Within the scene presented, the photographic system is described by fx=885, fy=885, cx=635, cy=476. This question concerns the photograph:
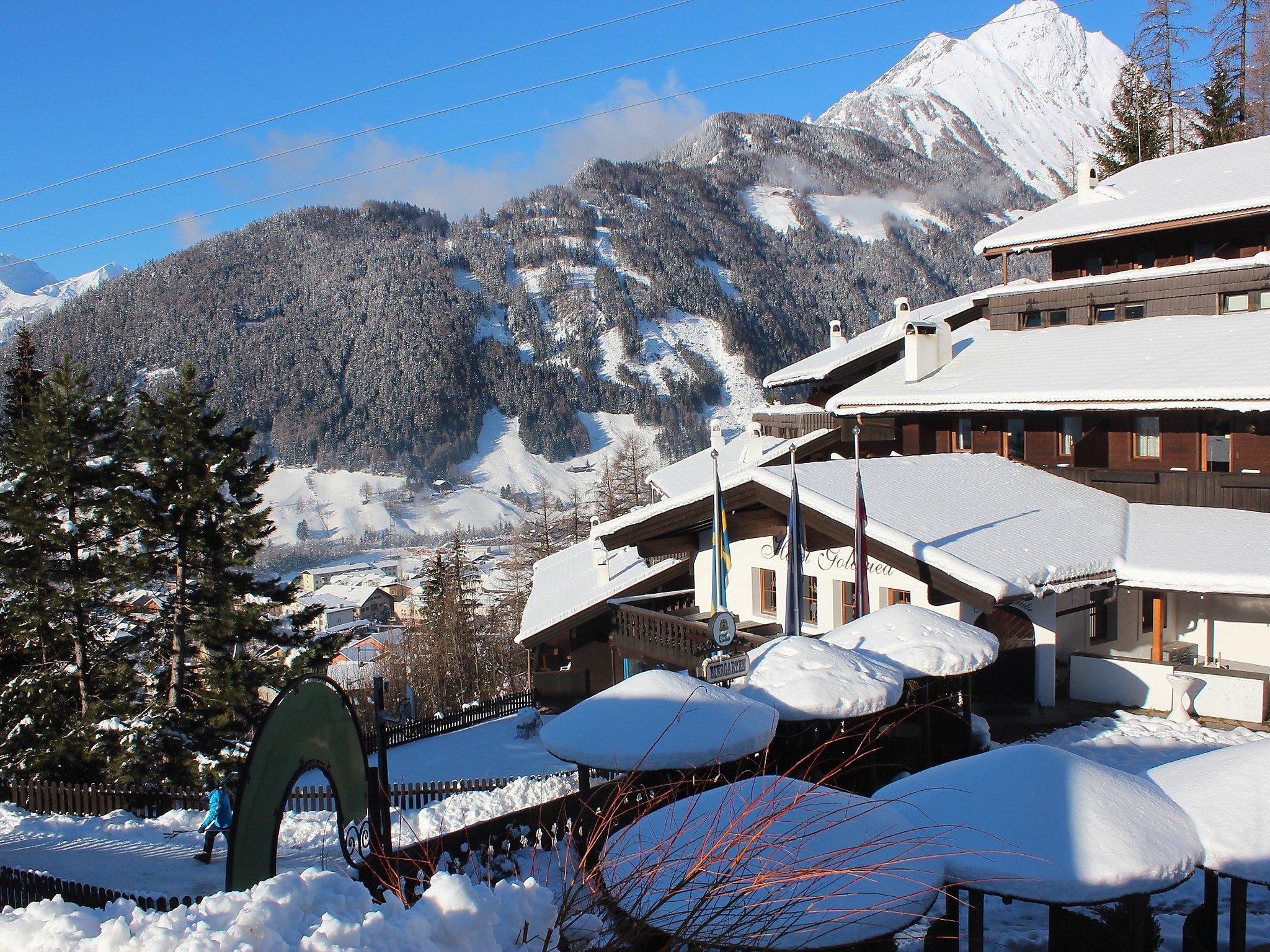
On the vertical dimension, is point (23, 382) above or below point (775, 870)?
above

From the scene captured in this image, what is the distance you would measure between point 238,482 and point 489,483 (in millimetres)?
157735

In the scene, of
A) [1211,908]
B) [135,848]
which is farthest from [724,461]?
[1211,908]

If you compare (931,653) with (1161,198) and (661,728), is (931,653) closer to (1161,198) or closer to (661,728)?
(661,728)

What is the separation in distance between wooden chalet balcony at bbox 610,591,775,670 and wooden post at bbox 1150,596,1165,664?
649cm

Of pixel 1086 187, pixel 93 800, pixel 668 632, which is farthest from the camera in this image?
pixel 1086 187

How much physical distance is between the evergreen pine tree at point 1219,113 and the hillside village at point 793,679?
1369 cm

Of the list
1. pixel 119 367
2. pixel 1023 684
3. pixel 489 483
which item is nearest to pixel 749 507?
pixel 1023 684

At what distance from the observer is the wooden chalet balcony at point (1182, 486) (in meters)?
16.1

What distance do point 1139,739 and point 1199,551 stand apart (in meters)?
3.68

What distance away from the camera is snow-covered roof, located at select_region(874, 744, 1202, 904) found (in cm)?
540

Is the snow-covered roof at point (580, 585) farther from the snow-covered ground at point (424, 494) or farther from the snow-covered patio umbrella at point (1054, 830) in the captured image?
the snow-covered ground at point (424, 494)

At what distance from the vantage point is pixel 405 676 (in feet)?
169

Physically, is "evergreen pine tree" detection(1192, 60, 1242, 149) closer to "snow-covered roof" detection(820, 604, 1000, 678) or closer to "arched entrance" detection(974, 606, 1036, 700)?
"arched entrance" detection(974, 606, 1036, 700)

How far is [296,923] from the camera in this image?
3252 millimetres
